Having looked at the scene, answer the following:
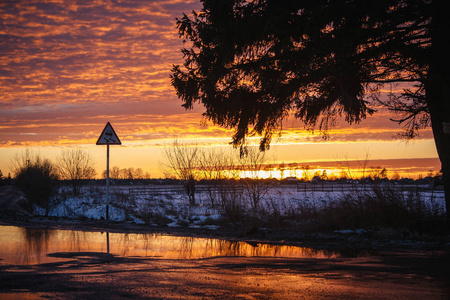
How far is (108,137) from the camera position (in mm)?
17734

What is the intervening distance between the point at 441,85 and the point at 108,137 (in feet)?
40.6

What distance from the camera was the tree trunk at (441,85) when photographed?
35.7 ft

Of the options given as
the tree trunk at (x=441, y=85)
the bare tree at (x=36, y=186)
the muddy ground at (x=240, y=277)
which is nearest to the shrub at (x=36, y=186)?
the bare tree at (x=36, y=186)

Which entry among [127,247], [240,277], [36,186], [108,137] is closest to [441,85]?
[240,277]

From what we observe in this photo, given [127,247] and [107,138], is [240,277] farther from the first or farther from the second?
[107,138]

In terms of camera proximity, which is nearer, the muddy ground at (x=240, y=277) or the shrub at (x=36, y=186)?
the muddy ground at (x=240, y=277)

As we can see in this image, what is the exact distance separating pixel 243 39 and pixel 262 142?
3.94 metres

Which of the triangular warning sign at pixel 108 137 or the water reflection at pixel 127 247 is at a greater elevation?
the triangular warning sign at pixel 108 137

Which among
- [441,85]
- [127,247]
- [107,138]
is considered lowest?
[127,247]

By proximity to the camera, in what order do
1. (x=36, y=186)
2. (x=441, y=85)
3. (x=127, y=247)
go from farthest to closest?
1. (x=36, y=186)
2. (x=441, y=85)
3. (x=127, y=247)

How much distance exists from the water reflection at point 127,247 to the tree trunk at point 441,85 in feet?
15.6

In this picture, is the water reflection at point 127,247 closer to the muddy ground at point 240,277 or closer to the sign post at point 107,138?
the muddy ground at point 240,277

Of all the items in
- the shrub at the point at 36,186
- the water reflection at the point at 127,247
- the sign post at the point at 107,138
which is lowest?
the water reflection at the point at 127,247

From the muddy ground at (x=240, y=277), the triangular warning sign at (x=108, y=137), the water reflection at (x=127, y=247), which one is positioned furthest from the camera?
the triangular warning sign at (x=108, y=137)
